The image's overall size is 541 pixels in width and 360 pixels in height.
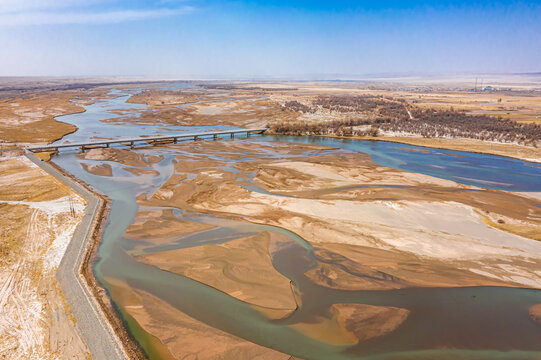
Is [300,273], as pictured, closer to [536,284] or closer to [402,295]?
[402,295]

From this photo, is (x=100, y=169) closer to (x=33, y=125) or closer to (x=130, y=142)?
(x=130, y=142)

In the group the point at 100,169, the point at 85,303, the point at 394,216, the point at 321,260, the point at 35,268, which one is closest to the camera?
the point at 85,303

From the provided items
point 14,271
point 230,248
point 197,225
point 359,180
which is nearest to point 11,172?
point 14,271

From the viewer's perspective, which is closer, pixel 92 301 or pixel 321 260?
pixel 92 301

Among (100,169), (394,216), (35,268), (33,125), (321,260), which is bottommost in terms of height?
(321,260)

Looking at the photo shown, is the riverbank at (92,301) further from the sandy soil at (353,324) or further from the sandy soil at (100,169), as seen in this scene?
the sandy soil at (100,169)

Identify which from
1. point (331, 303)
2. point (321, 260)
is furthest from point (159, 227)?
point (331, 303)

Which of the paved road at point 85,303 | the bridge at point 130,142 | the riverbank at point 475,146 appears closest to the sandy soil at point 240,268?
the paved road at point 85,303
